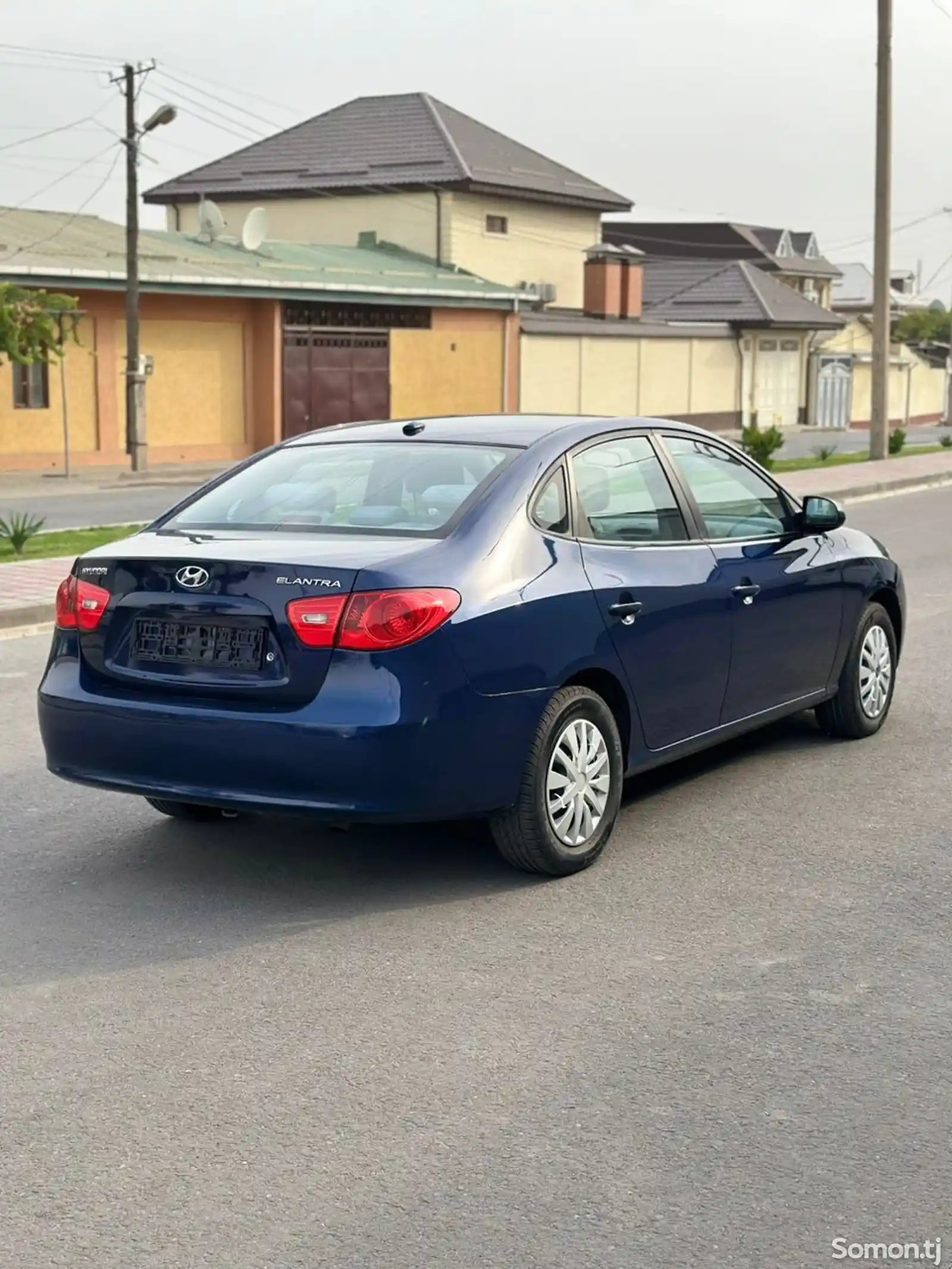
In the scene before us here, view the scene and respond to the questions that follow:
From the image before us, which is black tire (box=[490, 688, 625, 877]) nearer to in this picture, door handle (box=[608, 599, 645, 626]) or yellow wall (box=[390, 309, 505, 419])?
door handle (box=[608, 599, 645, 626])

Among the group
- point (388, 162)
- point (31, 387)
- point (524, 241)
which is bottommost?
point (31, 387)

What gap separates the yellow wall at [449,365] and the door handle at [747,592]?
3368 centimetres

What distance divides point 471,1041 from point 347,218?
48.0 meters

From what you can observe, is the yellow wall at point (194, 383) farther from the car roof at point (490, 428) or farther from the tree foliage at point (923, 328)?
the tree foliage at point (923, 328)

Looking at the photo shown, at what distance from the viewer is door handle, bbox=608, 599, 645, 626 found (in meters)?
6.27

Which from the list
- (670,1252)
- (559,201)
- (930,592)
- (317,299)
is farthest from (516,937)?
(559,201)

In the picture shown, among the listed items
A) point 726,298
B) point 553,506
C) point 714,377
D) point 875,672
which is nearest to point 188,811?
point 553,506

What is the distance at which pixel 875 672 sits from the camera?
8383 mm

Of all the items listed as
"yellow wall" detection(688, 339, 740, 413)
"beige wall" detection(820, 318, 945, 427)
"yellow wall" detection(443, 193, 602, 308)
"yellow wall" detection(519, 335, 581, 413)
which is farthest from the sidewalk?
"beige wall" detection(820, 318, 945, 427)

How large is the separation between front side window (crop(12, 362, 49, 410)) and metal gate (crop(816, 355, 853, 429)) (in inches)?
1408

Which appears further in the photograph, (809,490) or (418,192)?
(418,192)

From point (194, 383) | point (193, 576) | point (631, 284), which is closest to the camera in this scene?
point (193, 576)

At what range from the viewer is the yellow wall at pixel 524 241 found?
48844mm

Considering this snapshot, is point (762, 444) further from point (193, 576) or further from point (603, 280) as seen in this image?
point (603, 280)
